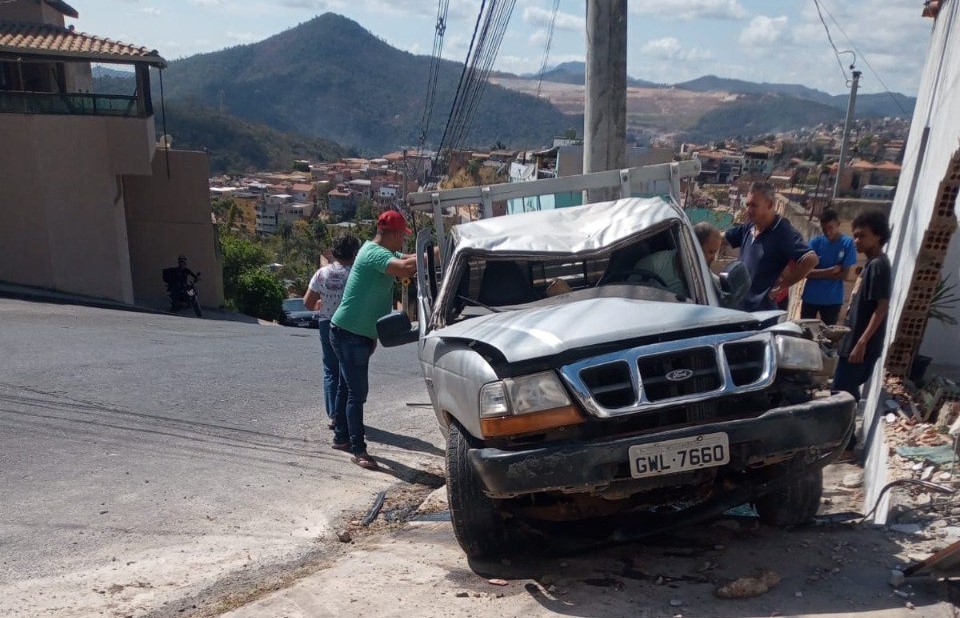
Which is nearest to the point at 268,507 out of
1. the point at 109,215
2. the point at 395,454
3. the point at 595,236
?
the point at 395,454

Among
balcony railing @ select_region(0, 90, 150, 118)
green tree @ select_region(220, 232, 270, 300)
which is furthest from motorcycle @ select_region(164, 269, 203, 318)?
green tree @ select_region(220, 232, 270, 300)

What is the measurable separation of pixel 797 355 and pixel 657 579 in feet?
4.04

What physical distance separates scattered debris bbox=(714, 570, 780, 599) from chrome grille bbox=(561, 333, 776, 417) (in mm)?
737

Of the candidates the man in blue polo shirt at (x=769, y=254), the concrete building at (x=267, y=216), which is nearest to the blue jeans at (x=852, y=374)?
the man in blue polo shirt at (x=769, y=254)

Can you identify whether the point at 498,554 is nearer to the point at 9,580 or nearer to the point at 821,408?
the point at 821,408

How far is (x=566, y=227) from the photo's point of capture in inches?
217

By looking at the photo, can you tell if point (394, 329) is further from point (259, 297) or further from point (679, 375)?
point (259, 297)

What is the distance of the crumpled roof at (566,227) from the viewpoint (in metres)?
5.25

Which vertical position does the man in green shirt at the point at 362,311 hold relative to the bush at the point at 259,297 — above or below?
above

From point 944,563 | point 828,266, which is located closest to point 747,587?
point 944,563

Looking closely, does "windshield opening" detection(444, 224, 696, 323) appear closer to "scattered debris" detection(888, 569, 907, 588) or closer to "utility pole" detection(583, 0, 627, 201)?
"scattered debris" detection(888, 569, 907, 588)

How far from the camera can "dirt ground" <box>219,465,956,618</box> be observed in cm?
365

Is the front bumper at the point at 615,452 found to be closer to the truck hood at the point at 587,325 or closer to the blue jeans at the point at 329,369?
the truck hood at the point at 587,325

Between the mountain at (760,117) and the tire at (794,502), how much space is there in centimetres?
11709
